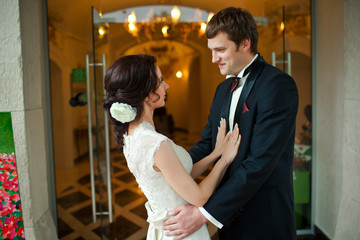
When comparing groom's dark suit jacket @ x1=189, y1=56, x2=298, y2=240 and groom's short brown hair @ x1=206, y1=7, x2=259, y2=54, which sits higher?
groom's short brown hair @ x1=206, y1=7, x2=259, y2=54

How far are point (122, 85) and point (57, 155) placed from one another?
215cm

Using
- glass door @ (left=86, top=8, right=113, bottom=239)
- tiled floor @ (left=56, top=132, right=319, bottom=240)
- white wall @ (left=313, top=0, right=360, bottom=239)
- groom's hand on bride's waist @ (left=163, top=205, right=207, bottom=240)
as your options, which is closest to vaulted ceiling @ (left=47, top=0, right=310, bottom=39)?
glass door @ (left=86, top=8, right=113, bottom=239)

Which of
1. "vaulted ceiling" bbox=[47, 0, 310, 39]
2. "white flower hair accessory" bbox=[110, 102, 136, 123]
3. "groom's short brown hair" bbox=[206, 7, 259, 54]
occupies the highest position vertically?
"vaulted ceiling" bbox=[47, 0, 310, 39]

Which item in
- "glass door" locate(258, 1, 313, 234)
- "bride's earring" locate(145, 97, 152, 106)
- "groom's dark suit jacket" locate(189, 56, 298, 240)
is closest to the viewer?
"groom's dark suit jacket" locate(189, 56, 298, 240)

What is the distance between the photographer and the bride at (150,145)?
1.47m

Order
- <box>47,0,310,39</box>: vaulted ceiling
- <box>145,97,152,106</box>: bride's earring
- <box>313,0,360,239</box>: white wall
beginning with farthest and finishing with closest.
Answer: <box>47,0,310,39</box>: vaulted ceiling
<box>313,0,360,239</box>: white wall
<box>145,97,152,106</box>: bride's earring

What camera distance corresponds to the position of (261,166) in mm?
1448

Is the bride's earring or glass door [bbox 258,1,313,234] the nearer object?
the bride's earring

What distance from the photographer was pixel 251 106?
156 centimetres

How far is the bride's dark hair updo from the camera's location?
1.51 meters

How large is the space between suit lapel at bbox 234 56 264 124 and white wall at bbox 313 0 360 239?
1.33 meters

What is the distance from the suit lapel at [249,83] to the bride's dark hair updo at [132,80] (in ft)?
1.44

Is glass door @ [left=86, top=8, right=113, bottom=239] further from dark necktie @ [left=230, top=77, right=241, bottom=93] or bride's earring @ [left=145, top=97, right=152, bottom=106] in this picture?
dark necktie @ [left=230, top=77, right=241, bottom=93]

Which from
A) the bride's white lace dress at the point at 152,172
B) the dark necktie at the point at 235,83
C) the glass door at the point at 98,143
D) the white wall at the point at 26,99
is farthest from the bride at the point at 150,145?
the glass door at the point at 98,143
